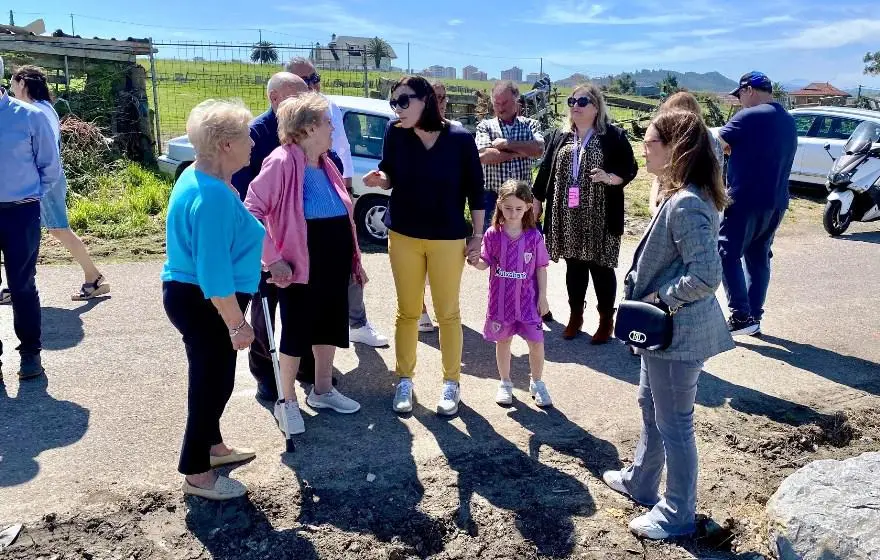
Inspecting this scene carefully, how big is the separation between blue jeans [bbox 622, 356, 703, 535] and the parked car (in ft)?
37.8

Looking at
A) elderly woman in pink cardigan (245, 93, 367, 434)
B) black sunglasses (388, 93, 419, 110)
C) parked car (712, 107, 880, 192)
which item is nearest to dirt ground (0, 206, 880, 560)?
elderly woman in pink cardigan (245, 93, 367, 434)

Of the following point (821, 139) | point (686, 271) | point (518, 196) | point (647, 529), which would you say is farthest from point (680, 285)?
point (821, 139)

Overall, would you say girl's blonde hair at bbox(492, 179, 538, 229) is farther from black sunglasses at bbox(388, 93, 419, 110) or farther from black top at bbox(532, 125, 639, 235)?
black top at bbox(532, 125, 639, 235)

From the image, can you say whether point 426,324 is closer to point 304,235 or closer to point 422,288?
point 422,288

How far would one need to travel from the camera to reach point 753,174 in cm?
555

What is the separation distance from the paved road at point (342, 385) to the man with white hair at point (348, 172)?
178 mm

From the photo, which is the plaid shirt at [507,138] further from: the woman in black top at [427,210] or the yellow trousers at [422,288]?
the yellow trousers at [422,288]

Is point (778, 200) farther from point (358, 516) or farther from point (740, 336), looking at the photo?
point (358, 516)

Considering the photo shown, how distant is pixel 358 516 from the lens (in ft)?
11.0

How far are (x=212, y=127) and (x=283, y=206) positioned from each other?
0.89 metres

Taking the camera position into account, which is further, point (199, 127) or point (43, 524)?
point (43, 524)

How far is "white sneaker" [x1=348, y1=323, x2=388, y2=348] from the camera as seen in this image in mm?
5523

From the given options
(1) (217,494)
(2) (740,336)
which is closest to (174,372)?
(1) (217,494)

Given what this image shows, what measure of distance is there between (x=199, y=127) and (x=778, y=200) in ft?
15.1
